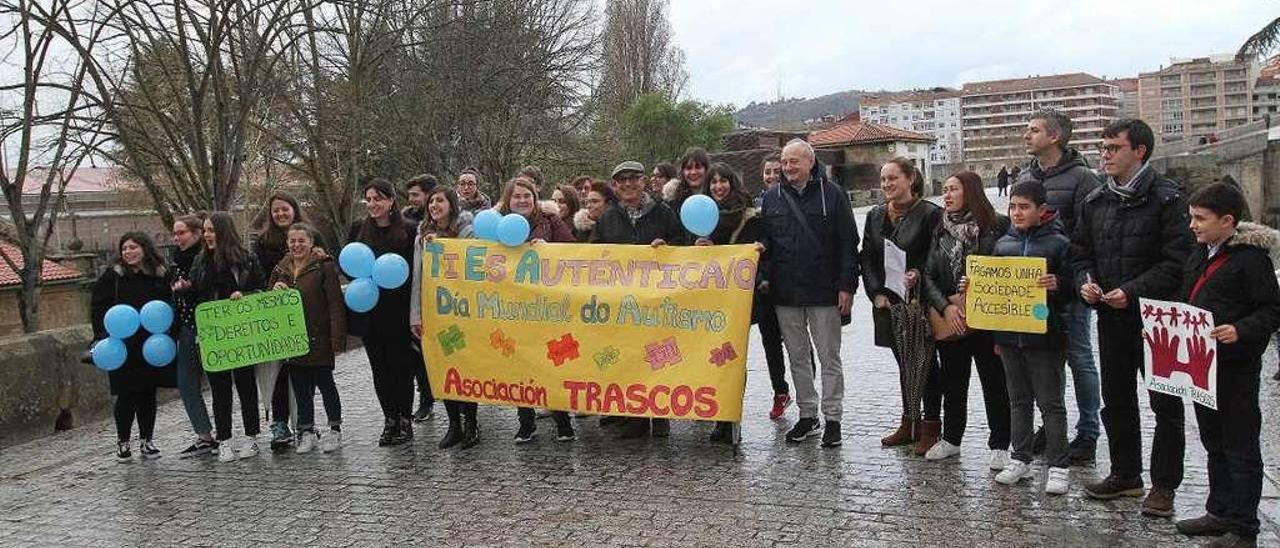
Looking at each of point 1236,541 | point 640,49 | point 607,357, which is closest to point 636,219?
point 607,357

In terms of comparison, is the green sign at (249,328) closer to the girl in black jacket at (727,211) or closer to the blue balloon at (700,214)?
the blue balloon at (700,214)

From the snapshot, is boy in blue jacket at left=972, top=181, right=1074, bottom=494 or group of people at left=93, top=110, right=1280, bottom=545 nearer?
group of people at left=93, top=110, right=1280, bottom=545

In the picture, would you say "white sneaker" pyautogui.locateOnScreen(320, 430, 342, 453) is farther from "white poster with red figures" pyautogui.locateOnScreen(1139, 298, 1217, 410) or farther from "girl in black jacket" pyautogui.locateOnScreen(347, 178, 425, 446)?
"white poster with red figures" pyautogui.locateOnScreen(1139, 298, 1217, 410)

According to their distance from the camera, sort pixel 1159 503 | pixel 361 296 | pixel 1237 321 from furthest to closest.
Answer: pixel 361 296
pixel 1159 503
pixel 1237 321

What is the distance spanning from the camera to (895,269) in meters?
6.77

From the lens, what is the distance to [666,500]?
6.06 metres

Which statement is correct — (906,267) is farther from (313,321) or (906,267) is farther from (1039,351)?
(313,321)

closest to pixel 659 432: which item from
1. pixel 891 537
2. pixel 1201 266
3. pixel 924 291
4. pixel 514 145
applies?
pixel 924 291

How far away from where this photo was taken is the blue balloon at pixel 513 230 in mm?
7402

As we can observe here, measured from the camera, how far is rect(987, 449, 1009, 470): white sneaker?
6355 millimetres

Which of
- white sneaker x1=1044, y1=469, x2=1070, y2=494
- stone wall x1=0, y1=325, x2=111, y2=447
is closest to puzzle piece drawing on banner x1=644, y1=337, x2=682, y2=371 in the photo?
white sneaker x1=1044, y1=469, x2=1070, y2=494

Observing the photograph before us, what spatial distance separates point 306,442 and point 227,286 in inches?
48.6

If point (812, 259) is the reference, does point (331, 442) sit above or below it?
below

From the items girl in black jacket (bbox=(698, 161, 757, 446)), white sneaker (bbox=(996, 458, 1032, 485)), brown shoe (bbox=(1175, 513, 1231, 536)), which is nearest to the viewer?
brown shoe (bbox=(1175, 513, 1231, 536))
